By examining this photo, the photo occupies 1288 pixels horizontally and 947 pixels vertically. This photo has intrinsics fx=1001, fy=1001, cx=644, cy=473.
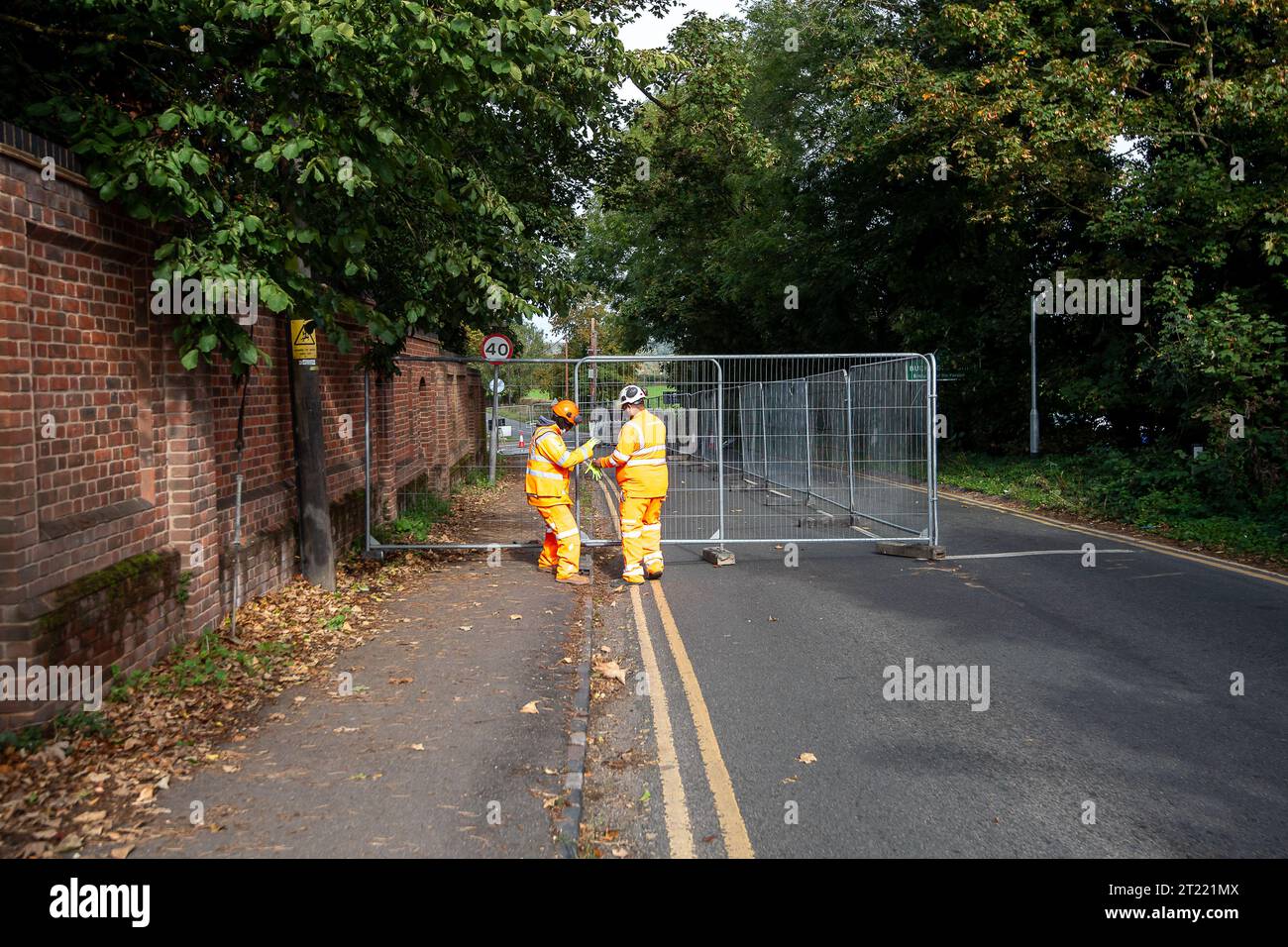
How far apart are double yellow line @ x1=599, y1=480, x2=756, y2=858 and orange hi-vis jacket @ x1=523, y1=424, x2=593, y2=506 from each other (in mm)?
2799

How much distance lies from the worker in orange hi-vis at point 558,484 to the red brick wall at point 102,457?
280cm

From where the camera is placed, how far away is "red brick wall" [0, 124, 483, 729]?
5320 mm

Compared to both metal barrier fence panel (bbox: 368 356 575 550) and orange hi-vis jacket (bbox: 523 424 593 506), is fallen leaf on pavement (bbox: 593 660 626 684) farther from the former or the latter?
metal barrier fence panel (bbox: 368 356 575 550)

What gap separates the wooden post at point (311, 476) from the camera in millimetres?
9492

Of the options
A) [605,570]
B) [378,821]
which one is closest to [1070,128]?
[605,570]

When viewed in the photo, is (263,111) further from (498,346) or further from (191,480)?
(498,346)

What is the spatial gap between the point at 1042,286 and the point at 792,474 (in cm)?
1091

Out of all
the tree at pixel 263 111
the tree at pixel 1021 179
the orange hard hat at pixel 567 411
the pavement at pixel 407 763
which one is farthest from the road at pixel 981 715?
the tree at pixel 1021 179

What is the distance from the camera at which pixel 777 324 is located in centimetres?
3625

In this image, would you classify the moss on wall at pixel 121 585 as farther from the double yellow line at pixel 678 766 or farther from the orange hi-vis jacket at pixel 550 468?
the orange hi-vis jacket at pixel 550 468

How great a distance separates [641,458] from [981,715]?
Result: 5071 mm

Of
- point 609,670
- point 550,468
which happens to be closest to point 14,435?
point 609,670

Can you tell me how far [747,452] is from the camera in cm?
1402
